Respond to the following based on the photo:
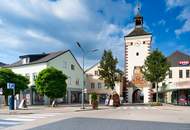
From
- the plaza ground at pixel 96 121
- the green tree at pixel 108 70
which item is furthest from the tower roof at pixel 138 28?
the plaza ground at pixel 96 121

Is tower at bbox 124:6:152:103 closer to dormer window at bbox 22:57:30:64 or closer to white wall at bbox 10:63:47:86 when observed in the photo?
white wall at bbox 10:63:47:86

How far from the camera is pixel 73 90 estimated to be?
61625 mm

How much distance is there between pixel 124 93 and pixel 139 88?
4.81m

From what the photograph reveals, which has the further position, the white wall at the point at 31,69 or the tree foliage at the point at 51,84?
the white wall at the point at 31,69

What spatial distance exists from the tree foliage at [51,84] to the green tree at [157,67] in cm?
1444

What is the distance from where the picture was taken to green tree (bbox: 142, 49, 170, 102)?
157 feet

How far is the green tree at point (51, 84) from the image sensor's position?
42.5m

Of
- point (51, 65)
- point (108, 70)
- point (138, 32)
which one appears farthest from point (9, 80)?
point (138, 32)

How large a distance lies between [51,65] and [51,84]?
12470mm

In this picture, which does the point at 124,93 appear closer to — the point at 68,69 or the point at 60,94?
the point at 68,69

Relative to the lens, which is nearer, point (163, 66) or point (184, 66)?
point (163, 66)

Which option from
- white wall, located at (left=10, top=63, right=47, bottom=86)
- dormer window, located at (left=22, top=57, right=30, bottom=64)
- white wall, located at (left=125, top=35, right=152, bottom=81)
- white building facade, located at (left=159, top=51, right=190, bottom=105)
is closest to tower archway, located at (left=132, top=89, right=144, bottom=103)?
white wall, located at (left=125, top=35, right=152, bottom=81)

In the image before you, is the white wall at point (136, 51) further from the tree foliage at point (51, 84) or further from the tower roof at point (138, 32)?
the tree foliage at point (51, 84)

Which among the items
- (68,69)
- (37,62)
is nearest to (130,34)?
A: (68,69)
